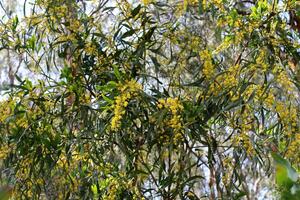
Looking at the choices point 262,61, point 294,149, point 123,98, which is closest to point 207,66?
point 262,61

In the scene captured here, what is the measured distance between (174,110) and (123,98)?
0.19 meters

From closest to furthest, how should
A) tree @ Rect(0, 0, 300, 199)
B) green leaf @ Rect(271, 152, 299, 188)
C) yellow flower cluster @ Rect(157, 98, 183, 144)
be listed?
green leaf @ Rect(271, 152, 299, 188), yellow flower cluster @ Rect(157, 98, 183, 144), tree @ Rect(0, 0, 300, 199)

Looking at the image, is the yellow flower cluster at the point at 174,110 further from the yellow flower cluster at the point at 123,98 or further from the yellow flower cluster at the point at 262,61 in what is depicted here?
the yellow flower cluster at the point at 262,61

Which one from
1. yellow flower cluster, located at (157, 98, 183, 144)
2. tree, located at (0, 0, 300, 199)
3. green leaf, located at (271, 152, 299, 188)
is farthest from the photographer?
tree, located at (0, 0, 300, 199)

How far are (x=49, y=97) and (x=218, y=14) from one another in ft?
2.71

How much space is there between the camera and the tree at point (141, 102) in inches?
79.3

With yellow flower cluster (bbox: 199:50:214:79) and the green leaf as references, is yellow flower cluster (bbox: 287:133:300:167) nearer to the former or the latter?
yellow flower cluster (bbox: 199:50:214:79)

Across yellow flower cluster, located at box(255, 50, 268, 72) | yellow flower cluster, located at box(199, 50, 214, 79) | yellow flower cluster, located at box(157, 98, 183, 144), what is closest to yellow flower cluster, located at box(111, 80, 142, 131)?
yellow flower cluster, located at box(157, 98, 183, 144)

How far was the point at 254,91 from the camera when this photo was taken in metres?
1.96

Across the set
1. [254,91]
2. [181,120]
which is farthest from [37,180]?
[254,91]

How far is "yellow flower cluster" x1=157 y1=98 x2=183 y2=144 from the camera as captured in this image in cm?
191

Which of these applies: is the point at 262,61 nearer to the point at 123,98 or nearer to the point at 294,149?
the point at 294,149

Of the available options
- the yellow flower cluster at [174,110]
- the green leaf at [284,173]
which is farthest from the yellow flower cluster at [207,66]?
the green leaf at [284,173]

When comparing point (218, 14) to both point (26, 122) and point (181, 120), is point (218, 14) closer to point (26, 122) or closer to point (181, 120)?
point (181, 120)
